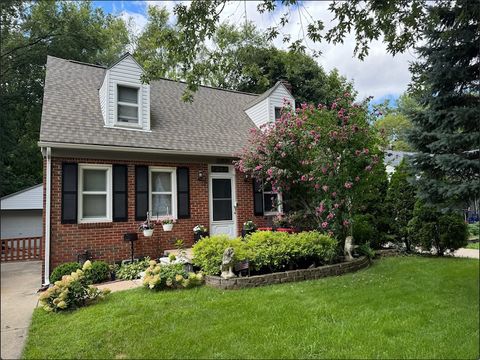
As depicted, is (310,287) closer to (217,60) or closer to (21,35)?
(217,60)

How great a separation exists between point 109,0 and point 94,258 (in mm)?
6049

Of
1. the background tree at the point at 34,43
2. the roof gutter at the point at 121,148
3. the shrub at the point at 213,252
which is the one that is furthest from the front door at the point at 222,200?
Answer: the background tree at the point at 34,43

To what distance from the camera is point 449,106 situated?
Answer: 17.2 feet

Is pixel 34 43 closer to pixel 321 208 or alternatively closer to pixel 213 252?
pixel 213 252

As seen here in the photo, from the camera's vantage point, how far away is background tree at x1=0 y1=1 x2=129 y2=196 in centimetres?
597

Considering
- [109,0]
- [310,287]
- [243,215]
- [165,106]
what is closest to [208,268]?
[310,287]

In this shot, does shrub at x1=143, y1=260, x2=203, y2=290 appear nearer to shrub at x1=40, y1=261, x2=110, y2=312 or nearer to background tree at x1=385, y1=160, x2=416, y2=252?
shrub at x1=40, y1=261, x2=110, y2=312

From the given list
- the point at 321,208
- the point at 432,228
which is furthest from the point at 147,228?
the point at 432,228

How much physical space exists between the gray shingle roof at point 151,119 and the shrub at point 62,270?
2.66m

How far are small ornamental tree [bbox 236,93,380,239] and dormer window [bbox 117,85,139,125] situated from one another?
10.6ft

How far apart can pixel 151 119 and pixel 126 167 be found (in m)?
1.99

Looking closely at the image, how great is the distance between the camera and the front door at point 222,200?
9.41 metres

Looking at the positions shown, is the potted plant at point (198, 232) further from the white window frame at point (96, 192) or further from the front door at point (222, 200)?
the white window frame at point (96, 192)

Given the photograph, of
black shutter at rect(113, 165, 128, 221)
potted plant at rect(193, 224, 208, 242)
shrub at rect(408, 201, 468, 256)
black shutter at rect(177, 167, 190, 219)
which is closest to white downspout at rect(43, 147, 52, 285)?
black shutter at rect(113, 165, 128, 221)
